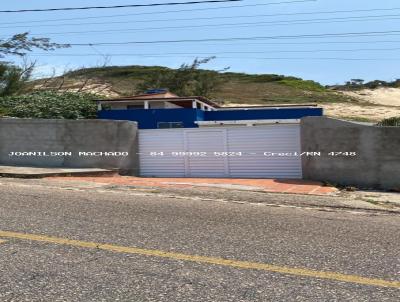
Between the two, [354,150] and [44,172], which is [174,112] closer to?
[44,172]

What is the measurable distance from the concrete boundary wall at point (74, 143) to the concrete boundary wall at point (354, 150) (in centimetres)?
603

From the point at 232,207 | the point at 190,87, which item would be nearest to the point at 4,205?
the point at 232,207

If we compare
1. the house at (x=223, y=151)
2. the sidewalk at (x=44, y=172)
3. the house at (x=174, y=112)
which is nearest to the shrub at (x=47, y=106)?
the house at (x=174, y=112)

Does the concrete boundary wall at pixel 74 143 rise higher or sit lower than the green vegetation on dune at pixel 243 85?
lower

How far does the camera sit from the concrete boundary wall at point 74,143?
1791 cm

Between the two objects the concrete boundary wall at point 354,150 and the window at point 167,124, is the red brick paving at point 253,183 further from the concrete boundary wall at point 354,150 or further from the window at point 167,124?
the window at point 167,124

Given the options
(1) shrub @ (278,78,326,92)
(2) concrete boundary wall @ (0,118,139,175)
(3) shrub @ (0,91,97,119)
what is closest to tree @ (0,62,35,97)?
(3) shrub @ (0,91,97,119)

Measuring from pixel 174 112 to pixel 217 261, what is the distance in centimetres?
2087

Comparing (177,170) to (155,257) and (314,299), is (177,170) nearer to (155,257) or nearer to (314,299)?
(155,257)

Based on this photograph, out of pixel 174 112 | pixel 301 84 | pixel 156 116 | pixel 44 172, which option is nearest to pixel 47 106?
pixel 156 116

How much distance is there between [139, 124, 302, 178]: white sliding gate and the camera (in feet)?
54.7

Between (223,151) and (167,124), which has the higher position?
(167,124)

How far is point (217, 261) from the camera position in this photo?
18.6 feet

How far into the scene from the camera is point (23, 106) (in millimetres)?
23578
